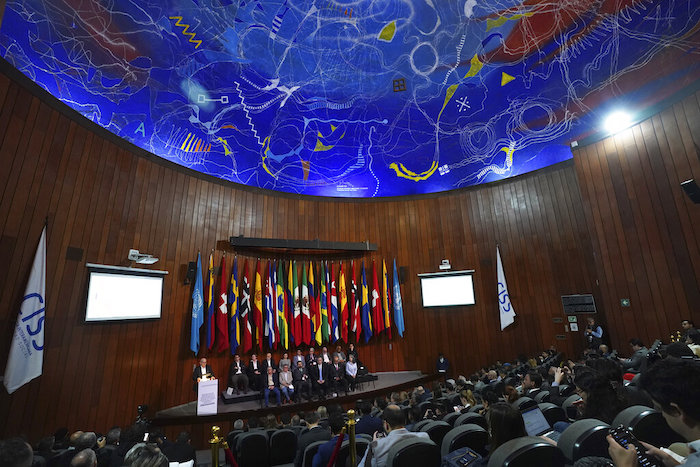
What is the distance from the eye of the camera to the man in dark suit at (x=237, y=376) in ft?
26.1

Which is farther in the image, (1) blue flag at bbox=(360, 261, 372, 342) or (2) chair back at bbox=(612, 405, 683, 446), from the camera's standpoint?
(1) blue flag at bbox=(360, 261, 372, 342)

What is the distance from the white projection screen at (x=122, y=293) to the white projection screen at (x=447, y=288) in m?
7.40

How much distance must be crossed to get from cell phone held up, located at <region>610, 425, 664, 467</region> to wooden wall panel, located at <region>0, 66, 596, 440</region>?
22.9 feet

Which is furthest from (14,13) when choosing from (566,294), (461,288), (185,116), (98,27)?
(566,294)

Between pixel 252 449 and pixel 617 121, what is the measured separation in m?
10.1

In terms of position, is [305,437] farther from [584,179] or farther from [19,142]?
[584,179]

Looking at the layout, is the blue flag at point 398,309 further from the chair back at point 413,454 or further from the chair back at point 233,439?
the chair back at point 413,454

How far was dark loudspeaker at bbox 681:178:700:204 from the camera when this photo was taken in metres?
6.47

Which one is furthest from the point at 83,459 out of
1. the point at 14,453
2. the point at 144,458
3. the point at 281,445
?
the point at 281,445

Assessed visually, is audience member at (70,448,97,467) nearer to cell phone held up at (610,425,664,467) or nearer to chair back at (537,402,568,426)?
cell phone held up at (610,425,664,467)

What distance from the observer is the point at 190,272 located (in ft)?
26.7

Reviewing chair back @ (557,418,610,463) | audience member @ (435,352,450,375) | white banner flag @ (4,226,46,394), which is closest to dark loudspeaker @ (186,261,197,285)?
white banner flag @ (4,226,46,394)

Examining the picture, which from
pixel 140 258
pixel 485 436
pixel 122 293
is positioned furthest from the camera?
pixel 140 258

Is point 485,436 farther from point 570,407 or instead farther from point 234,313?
point 234,313
